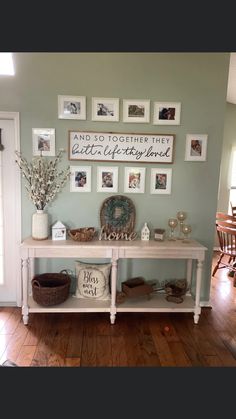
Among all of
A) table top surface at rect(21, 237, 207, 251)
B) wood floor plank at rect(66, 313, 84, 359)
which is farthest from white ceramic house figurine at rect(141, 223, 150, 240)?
wood floor plank at rect(66, 313, 84, 359)

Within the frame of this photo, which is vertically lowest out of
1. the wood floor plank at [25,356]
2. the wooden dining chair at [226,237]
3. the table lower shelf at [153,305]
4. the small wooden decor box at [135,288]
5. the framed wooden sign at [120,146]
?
the wood floor plank at [25,356]

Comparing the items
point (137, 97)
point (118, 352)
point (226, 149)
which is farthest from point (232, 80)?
point (118, 352)

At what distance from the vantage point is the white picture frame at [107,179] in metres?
2.78

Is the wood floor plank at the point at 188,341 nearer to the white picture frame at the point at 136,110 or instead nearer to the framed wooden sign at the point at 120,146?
the framed wooden sign at the point at 120,146

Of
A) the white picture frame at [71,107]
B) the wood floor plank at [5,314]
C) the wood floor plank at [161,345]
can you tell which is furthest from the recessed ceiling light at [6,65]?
the wood floor plank at [161,345]

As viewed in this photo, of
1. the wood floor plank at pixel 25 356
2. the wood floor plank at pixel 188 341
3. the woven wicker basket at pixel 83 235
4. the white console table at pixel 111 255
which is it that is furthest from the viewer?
the woven wicker basket at pixel 83 235

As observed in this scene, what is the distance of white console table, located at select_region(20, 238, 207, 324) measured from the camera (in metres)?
2.49

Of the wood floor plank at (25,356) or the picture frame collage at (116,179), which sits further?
the picture frame collage at (116,179)

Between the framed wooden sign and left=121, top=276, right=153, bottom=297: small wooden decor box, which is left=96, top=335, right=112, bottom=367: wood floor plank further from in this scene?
the framed wooden sign

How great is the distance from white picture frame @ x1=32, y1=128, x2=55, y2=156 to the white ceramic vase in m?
0.59

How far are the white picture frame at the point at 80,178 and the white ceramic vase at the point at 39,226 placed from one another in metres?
0.40

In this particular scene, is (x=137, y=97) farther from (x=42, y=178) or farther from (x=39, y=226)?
(x=39, y=226)

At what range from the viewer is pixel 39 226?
2615mm

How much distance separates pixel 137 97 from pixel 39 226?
1.54m
